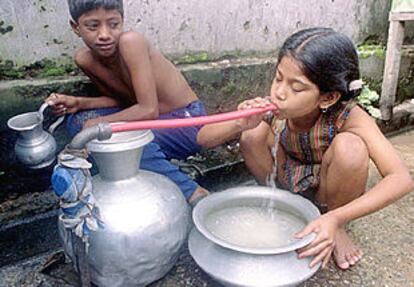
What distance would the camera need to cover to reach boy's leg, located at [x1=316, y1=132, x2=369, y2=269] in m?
1.67

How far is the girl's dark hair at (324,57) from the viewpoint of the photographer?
1.57 metres

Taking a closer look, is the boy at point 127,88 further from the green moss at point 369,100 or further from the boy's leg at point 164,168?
the green moss at point 369,100

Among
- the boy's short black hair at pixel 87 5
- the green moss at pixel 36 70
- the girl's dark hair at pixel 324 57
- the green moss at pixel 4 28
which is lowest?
the green moss at pixel 36 70

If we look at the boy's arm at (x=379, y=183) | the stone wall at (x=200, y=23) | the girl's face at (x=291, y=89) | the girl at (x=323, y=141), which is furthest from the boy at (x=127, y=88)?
the boy's arm at (x=379, y=183)

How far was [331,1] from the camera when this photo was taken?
3102 millimetres

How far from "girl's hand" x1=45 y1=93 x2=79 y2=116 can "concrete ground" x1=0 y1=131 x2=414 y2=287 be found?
632mm

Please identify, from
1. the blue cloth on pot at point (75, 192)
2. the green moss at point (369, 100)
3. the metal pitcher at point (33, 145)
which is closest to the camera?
the blue cloth on pot at point (75, 192)

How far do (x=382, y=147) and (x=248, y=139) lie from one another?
1.94ft

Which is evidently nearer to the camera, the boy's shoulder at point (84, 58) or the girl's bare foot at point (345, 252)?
the girl's bare foot at point (345, 252)

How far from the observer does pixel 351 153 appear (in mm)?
1668

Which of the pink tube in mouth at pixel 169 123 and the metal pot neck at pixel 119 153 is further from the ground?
the pink tube in mouth at pixel 169 123

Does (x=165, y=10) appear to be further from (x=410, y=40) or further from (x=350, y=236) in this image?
(x=410, y=40)

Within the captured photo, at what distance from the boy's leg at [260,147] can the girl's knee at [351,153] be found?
1.20 ft

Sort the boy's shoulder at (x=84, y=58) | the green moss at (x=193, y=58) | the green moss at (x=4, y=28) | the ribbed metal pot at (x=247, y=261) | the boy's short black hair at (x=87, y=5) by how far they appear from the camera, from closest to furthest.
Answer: the ribbed metal pot at (x=247, y=261) → the boy's short black hair at (x=87, y=5) → the green moss at (x=4, y=28) → the boy's shoulder at (x=84, y=58) → the green moss at (x=193, y=58)
